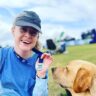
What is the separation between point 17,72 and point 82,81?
2.78 ft

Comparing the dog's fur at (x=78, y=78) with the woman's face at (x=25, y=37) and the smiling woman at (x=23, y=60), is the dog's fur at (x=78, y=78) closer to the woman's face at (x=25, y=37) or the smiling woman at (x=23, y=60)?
the smiling woman at (x=23, y=60)

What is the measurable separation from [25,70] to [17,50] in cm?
28

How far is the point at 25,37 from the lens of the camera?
5445mm

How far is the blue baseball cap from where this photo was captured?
5.47 m

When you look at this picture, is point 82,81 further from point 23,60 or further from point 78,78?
point 23,60

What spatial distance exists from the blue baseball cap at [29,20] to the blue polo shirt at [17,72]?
41cm

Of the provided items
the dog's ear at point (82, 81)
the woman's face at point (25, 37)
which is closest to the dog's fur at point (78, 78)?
the dog's ear at point (82, 81)

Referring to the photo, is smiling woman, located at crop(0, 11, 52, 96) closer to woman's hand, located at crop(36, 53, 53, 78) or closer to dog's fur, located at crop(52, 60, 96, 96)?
woman's hand, located at crop(36, 53, 53, 78)

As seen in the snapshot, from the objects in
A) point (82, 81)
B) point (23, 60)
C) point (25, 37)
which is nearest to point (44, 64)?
point (23, 60)

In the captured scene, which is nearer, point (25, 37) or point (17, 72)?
point (25, 37)

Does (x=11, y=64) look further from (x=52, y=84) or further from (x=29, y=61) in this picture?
(x=52, y=84)

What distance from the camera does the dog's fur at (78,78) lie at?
17.8 feet

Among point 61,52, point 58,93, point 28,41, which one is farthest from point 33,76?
point 61,52

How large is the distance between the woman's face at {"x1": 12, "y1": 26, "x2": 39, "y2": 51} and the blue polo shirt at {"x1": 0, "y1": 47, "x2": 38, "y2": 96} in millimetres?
190
